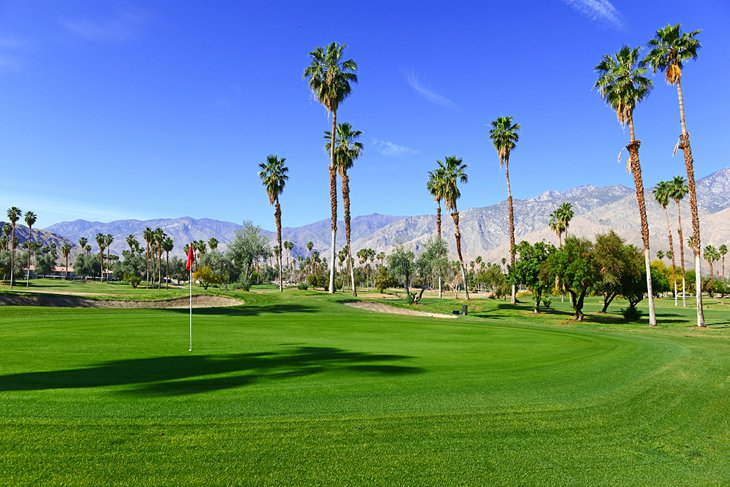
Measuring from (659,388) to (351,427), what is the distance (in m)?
9.89

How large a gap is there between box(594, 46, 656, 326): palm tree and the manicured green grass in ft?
93.6

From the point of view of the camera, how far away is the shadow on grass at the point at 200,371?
10688 mm

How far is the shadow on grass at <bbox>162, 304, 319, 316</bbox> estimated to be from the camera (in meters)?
39.1

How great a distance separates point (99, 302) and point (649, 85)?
58517mm

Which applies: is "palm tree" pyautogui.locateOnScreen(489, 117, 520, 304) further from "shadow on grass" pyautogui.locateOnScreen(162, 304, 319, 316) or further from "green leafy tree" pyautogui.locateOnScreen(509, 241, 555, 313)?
"shadow on grass" pyautogui.locateOnScreen(162, 304, 319, 316)

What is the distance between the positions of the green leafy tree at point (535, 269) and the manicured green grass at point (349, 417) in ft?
98.5

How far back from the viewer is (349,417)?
9.16 m

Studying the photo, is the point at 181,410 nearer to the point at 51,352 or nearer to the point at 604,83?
the point at 51,352

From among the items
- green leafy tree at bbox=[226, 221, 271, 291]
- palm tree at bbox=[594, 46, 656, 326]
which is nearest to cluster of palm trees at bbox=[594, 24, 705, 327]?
palm tree at bbox=[594, 46, 656, 326]

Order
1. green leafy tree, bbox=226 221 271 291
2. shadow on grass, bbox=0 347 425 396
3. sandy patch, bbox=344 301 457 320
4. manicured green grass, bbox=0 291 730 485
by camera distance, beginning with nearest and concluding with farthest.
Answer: manicured green grass, bbox=0 291 730 485
shadow on grass, bbox=0 347 425 396
sandy patch, bbox=344 301 457 320
green leafy tree, bbox=226 221 271 291

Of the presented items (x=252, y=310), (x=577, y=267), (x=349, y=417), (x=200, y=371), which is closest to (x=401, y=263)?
(x=577, y=267)

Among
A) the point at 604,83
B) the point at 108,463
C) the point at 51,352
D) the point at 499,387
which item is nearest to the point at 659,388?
the point at 499,387

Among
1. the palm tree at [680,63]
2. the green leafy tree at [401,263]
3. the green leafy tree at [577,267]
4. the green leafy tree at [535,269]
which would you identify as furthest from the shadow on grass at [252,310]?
the palm tree at [680,63]

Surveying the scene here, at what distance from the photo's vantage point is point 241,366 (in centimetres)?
1372
